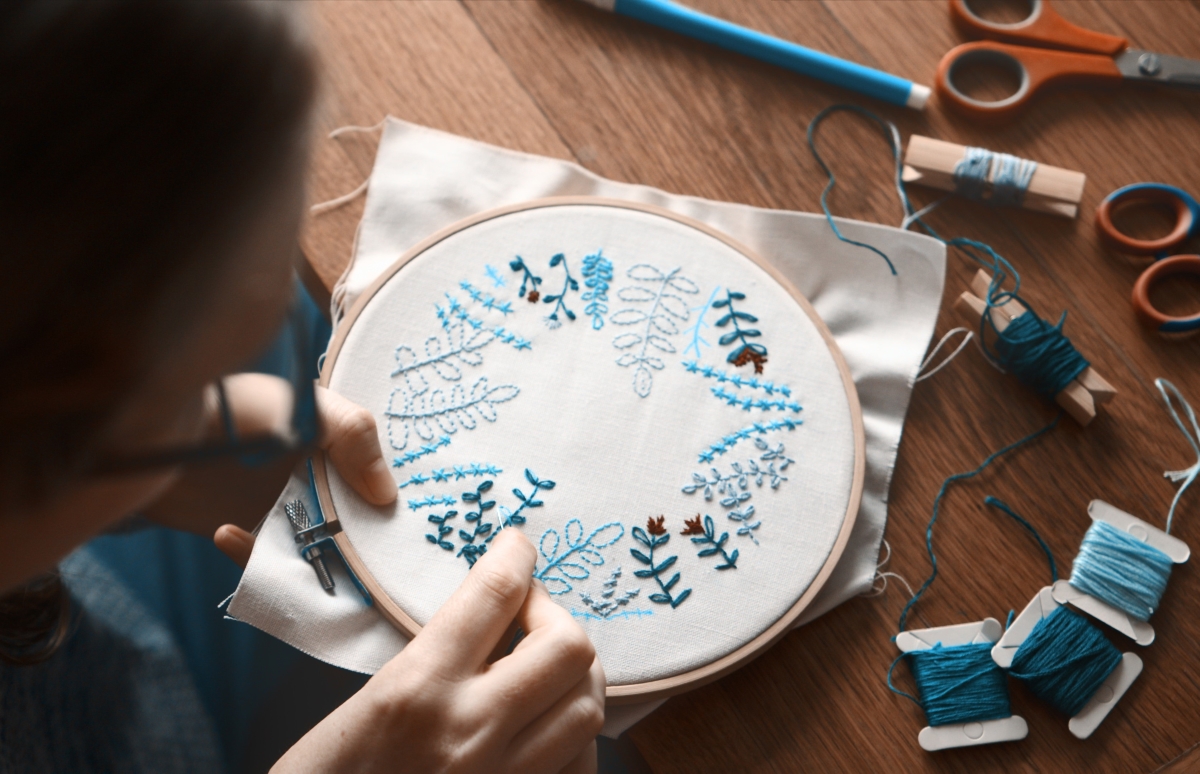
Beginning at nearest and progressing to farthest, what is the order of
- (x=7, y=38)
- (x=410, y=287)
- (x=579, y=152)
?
(x=7, y=38)
(x=410, y=287)
(x=579, y=152)

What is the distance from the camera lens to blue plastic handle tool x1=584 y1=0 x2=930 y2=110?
2.75ft

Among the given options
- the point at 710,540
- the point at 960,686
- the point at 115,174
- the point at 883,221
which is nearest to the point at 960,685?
the point at 960,686

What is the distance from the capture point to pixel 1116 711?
2.22ft

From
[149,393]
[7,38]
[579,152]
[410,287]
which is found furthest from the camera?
[579,152]

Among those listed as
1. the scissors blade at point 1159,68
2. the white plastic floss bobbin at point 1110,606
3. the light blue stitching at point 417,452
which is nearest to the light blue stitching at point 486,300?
the light blue stitching at point 417,452

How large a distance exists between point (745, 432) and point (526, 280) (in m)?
0.25

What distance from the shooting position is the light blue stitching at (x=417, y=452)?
2.29 feet

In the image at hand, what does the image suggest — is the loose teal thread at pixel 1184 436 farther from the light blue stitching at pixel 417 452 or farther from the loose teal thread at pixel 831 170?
the light blue stitching at pixel 417 452

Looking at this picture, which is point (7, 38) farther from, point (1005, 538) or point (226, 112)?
point (1005, 538)

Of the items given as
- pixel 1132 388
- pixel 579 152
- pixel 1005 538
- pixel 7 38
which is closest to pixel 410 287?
pixel 579 152

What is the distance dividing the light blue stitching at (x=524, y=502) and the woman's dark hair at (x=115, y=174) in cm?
38

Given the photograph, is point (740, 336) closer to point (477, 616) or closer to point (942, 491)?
point (942, 491)

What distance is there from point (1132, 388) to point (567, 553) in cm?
57

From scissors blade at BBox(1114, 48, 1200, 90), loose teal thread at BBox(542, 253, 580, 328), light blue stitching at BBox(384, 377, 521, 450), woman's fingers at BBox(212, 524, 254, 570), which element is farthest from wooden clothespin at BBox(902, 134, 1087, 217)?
woman's fingers at BBox(212, 524, 254, 570)
